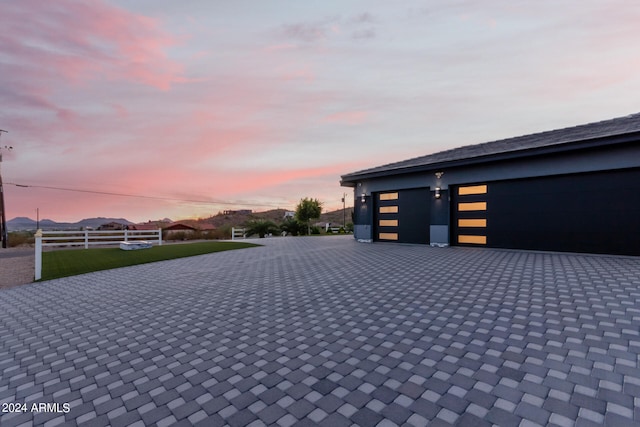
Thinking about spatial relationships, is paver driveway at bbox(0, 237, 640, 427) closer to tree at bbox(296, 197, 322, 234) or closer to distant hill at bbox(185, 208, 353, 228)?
tree at bbox(296, 197, 322, 234)

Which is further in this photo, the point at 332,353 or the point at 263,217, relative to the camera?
the point at 263,217

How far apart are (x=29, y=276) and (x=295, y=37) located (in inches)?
456

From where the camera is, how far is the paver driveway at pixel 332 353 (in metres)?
2.10

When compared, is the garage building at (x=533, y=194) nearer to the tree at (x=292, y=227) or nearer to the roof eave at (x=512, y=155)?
the roof eave at (x=512, y=155)

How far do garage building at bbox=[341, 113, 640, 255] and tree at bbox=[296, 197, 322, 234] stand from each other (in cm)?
1380

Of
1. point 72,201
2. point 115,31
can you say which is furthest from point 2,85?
point 72,201

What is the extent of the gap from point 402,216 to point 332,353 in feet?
38.0

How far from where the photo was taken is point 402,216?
13.8m

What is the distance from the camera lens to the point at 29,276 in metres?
7.87

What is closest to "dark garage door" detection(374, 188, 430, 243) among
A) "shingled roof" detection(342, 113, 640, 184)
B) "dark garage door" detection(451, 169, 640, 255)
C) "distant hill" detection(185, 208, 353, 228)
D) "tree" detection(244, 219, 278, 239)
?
"shingled roof" detection(342, 113, 640, 184)

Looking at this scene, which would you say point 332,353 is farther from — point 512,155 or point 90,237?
point 90,237

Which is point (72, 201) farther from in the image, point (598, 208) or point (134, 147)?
point (598, 208)

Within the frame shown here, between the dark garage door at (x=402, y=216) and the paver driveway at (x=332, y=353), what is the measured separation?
6.94m

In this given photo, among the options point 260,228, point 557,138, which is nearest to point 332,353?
point 557,138
